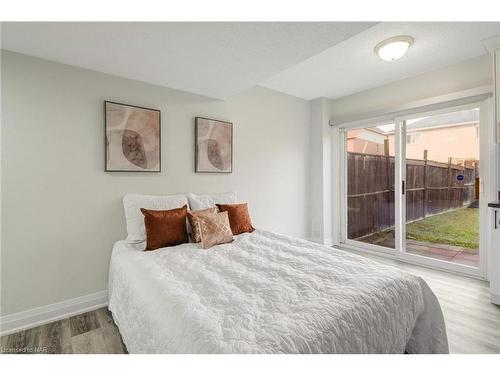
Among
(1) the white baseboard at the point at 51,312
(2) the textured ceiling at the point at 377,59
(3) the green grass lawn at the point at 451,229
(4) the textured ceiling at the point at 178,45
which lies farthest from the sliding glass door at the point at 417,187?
(1) the white baseboard at the point at 51,312

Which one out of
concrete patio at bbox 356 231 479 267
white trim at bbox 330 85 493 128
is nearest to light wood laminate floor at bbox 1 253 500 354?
concrete patio at bbox 356 231 479 267

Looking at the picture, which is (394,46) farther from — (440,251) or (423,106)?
(440,251)

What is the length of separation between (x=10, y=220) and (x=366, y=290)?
2.59 m

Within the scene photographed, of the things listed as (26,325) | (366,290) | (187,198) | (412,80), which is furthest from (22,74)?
(412,80)

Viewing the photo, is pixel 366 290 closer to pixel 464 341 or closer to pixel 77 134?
pixel 464 341

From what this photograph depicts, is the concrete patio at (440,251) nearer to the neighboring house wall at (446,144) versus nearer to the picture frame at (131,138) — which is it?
the neighboring house wall at (446,144)

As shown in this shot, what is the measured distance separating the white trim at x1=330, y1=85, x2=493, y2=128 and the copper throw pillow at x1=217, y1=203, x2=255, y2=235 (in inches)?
90.5

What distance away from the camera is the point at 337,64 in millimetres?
2771

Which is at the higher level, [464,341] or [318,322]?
[318,322]

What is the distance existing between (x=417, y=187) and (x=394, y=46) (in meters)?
1.91

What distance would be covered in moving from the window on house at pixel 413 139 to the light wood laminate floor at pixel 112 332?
185 cm

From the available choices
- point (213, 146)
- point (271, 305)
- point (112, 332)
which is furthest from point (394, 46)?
point (112, 332)

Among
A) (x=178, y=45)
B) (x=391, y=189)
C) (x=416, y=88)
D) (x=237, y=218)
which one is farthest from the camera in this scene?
(x=391, y=189)

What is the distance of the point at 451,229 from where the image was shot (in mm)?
3090
